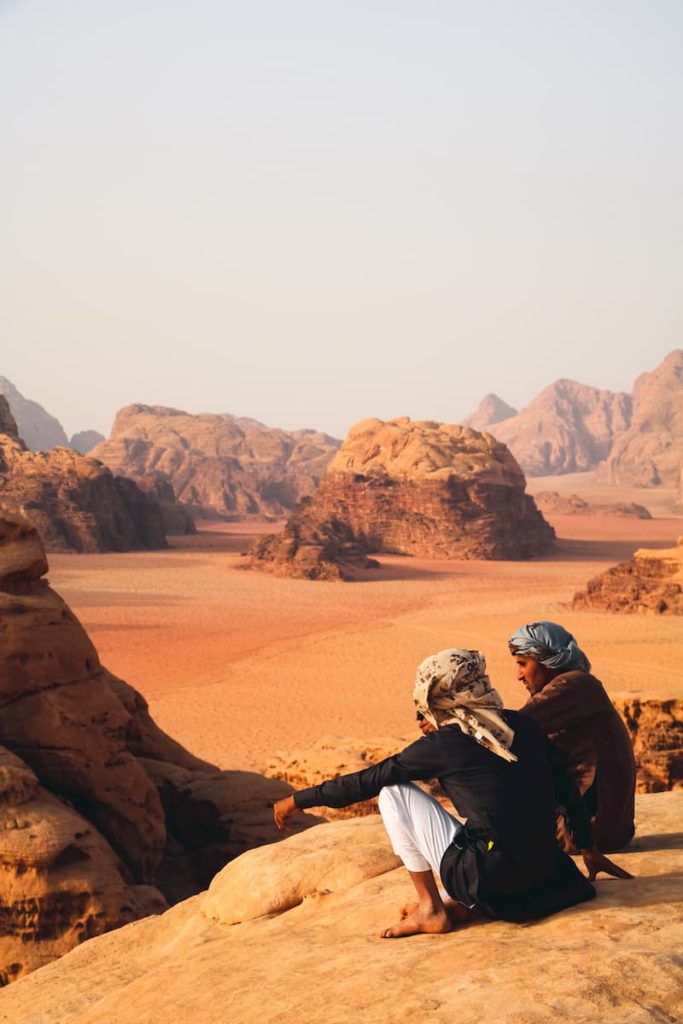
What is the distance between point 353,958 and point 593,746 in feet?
6.19

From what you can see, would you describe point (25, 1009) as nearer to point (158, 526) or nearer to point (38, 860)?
point (38, 860)

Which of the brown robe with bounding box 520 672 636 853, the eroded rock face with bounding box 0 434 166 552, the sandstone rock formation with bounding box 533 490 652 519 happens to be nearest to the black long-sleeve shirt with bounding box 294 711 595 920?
the brown robe with bounding box 520 672 636 853

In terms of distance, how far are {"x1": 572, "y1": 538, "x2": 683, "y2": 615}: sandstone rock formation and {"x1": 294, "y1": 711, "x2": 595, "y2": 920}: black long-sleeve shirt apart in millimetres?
24344

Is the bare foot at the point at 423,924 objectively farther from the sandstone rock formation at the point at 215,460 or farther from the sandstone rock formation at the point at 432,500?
the sandstone rock formation at the point at 215,460

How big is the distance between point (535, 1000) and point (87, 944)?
10.9 feet

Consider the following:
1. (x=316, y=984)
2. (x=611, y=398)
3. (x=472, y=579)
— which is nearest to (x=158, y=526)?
(x=472, y=579)

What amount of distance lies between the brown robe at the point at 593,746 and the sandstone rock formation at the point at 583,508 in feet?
246

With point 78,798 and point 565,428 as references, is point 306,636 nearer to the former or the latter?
point 78,798

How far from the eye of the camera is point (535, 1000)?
3.28m

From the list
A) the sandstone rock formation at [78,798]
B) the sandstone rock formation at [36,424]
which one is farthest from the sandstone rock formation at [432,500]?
the sandstone rock formation at [36,424]

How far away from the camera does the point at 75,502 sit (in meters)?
46.9

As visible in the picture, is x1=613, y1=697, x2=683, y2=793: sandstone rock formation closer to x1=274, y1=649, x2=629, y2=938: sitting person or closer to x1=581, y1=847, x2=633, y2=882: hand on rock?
x1=581, y1=847, x2=633, y2=882: hand on rock

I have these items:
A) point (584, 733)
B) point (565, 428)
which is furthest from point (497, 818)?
point (565, 428)

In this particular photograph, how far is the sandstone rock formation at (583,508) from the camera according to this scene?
263ft
